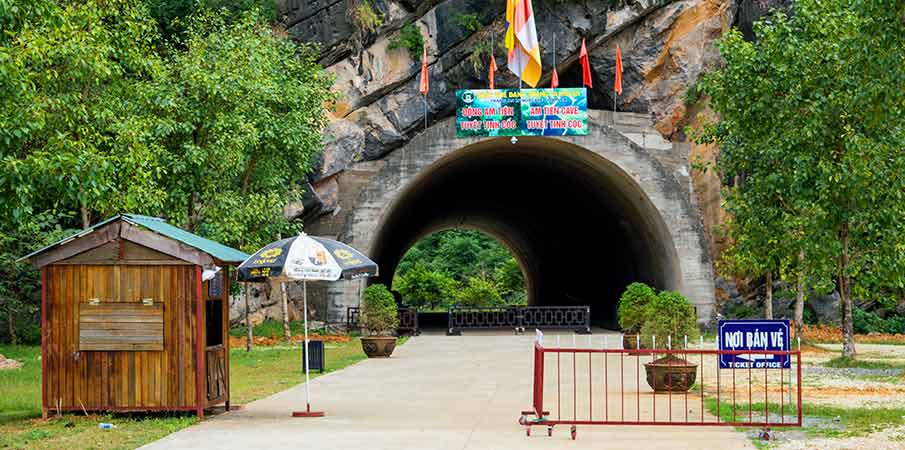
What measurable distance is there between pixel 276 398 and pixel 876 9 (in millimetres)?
9913

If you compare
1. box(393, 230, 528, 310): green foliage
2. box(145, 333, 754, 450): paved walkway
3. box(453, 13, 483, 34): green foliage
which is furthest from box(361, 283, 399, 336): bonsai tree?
box(393, 230, 528, 310): green foliage

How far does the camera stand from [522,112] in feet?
109

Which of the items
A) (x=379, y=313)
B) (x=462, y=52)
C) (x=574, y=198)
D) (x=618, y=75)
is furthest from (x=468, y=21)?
(x=379, y=313)

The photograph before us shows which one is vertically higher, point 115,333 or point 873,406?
point 115,333

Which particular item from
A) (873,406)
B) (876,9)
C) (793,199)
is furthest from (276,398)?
(793,199)

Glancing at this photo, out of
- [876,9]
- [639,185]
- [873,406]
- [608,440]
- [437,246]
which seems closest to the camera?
[608,440]

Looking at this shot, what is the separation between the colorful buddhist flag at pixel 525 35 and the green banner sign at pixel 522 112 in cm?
169

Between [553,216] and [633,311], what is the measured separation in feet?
70.2

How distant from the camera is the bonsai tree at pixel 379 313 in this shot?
27.0 m

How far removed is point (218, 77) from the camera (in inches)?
957

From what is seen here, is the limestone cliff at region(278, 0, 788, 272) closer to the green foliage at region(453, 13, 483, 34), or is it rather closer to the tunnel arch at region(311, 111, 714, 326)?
the green foliage at region(453, 13, 483, 34)

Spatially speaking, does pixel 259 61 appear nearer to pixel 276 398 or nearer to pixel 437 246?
pixel 276 398

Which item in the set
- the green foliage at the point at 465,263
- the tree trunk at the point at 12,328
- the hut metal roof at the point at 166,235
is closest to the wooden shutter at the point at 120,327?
the hut metal roof at the point at 166,235

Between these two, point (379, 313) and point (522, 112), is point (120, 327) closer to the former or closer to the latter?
point (379, 313)
